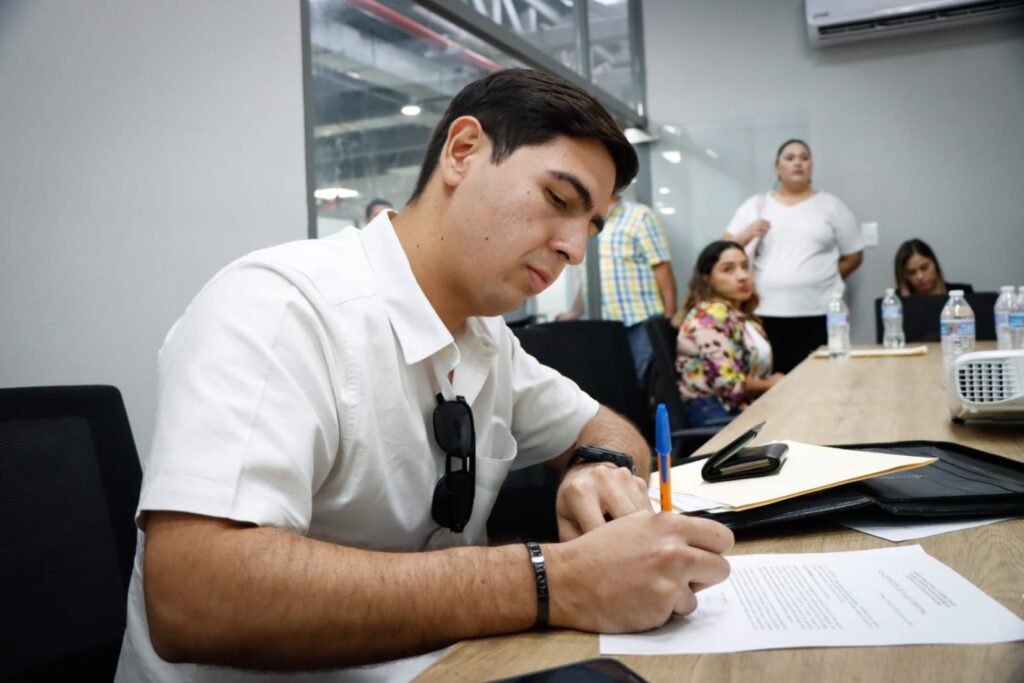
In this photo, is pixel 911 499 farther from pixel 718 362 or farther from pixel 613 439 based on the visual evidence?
pixel 718 362

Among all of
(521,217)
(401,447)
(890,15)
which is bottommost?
(401,447)

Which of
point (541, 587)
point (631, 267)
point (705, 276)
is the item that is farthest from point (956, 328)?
point (631, 267)

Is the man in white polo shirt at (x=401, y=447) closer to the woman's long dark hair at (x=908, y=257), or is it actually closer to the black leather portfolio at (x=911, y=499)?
the black leather portfolio at (x=911, y=499)

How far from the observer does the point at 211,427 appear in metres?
0.65

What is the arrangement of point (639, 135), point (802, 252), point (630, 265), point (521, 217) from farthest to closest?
point (639, 135)
point (802, 252)
point (630, 265)
point (521, 217)

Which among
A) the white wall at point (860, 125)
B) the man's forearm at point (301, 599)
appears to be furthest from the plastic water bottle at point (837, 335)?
the man's forearm at point (301, 599)

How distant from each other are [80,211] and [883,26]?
5072 millimetres

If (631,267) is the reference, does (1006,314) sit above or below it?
below

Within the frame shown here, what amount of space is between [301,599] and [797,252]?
4.68 m

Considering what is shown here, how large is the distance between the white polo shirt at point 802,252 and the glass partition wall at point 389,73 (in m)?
1.53

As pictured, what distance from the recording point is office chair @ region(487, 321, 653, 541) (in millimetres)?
1398

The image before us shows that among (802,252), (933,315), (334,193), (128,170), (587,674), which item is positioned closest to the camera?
(587,674)

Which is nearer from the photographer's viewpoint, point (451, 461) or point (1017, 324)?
point (451, 461)

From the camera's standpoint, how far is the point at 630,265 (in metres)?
4.64
